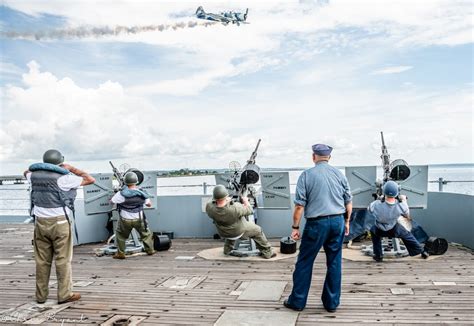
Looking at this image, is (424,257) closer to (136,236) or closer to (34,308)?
(136,236)

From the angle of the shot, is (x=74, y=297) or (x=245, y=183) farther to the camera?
(x=245, y=183)

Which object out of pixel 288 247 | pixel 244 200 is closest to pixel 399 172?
pixel 288 247

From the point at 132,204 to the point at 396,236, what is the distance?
4.99m

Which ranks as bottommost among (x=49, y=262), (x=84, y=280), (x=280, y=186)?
(x=84, y=280)

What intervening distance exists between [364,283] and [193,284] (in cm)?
248

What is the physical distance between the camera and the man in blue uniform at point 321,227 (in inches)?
234

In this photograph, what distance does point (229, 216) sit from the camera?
9219 millimetres

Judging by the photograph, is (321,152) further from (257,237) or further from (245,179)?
(245,179)

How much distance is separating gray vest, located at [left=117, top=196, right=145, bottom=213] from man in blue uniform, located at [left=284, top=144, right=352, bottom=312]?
190 inches

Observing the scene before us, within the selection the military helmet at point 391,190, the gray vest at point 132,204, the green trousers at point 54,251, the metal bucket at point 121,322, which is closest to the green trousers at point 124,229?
the gray vest at point 132,204

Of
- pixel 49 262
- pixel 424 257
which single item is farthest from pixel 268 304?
pixel 424 257

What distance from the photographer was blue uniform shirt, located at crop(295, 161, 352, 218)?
596 centimetres

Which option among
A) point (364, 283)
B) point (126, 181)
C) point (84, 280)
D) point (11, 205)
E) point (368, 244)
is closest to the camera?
point (364, 283)

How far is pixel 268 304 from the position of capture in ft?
21.0
